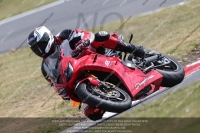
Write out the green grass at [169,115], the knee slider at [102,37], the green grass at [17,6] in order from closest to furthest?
1. the green grass at [169,115]
2. the knee slider at [102,37]
3. the green grass at [17,6]

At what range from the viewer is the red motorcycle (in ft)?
22.8

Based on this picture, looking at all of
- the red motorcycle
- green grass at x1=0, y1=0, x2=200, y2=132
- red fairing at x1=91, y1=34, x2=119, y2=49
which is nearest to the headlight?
the red motorcycle

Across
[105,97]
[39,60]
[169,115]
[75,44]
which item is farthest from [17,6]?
[169,115]

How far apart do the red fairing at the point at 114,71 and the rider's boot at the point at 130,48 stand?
41cm

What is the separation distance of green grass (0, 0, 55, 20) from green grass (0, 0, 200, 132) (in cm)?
403

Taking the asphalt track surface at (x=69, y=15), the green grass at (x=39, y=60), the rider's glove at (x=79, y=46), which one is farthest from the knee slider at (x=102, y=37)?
the asphalt track surface at (x=69, y=15)

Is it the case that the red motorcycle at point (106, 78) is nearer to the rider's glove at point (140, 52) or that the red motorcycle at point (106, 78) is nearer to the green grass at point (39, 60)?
the rider's glove at point (140, 52)

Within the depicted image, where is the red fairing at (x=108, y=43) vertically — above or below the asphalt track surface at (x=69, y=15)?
above

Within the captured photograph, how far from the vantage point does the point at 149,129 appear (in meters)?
6.17

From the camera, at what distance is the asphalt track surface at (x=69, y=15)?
18.1m

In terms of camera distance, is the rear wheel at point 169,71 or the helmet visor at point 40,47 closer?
the helmet visor at point 40,47

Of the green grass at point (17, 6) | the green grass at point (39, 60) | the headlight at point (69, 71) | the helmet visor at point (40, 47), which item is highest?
the helmet visor at point (40, 47)

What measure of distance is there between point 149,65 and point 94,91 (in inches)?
61.7

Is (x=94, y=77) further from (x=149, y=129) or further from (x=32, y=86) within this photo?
(x=32, y=86)
